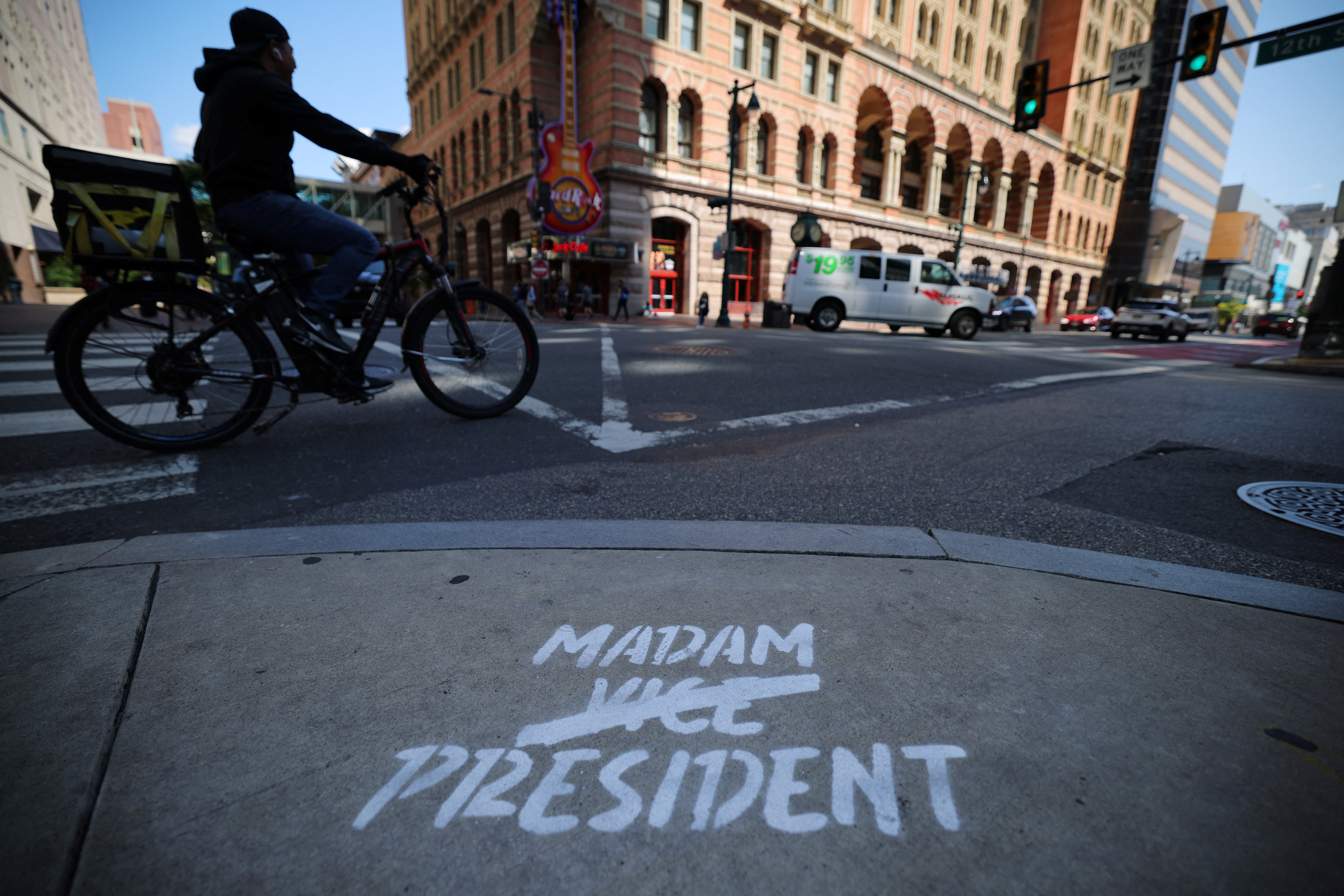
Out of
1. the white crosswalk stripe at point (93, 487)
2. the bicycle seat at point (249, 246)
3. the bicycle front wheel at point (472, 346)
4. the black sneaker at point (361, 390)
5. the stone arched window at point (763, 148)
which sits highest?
the stone arched window at point (763, 148)

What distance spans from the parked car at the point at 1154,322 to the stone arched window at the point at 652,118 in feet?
65.2

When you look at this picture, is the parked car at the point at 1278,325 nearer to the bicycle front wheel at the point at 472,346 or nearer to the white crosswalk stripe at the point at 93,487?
the bicycle front wheel at the point at 472,346

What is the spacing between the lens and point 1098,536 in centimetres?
239

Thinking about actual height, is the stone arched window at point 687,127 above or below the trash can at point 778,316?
above

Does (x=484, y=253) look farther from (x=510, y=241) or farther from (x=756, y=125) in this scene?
(x=756, y=125)

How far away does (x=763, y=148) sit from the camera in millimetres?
28641

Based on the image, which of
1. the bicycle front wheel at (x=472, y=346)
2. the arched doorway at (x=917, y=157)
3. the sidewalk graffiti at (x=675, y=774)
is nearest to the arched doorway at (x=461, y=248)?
the arched doorway at (x=917, y=157)

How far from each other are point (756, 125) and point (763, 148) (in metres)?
1.52

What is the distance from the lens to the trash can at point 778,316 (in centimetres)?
1925

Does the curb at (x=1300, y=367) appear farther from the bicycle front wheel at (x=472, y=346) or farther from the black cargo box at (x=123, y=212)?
the black cargo box at (x=123, y=212)

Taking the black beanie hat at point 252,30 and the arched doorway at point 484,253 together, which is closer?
the black beanie hat at point 252,30

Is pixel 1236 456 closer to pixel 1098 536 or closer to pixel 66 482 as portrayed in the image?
pixel 1098 536

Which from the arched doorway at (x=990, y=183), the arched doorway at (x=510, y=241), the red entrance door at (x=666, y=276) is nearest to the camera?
the red entrance door at (x=666, y=276)

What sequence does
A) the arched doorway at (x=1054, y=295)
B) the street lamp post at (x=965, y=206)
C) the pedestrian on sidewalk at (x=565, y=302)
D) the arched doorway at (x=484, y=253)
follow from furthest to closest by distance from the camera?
the arched doorway at (x=1054, y=295) < the street lamp post at (x=965, y=206) < the arched doorway at (x=484, y=253) < the pedestrian on sidewalk at (x=565, y=302)
